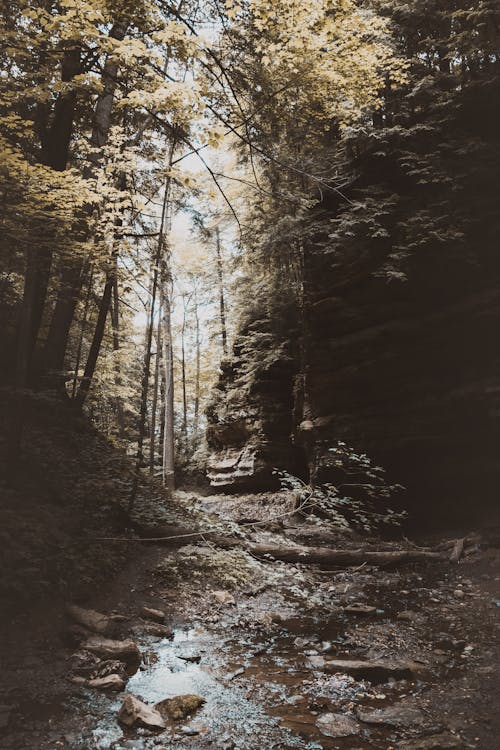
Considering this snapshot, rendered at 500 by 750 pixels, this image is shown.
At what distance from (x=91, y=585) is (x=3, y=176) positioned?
6.00 meters

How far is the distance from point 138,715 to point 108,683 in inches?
28.6

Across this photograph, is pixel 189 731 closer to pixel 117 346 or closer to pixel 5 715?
pixel 5 715

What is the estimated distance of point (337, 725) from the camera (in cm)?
408

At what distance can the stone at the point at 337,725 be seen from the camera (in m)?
3.96

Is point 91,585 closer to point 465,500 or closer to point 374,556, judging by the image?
point 374,556

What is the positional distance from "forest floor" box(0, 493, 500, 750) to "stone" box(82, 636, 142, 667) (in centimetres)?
9

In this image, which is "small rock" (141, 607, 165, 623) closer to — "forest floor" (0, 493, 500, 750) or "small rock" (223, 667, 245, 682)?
"forest floor" (0, 493, 500, 750)

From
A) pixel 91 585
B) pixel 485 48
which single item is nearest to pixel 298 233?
pixel 485 48

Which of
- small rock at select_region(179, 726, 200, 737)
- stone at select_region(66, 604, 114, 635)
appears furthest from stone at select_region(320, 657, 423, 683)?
stone at select_region(66, 604, 114, 635)

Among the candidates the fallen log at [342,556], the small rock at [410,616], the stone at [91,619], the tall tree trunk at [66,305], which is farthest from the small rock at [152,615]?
the tall tree trunk at [66,305]

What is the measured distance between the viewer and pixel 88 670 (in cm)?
473

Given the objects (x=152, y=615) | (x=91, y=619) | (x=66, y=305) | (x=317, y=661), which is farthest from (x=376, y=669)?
(x=66, y=305)

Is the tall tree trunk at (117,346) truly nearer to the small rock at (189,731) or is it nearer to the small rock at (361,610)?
the small rock at (361,610)

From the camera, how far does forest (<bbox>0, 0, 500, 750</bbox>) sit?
4.63 metres
